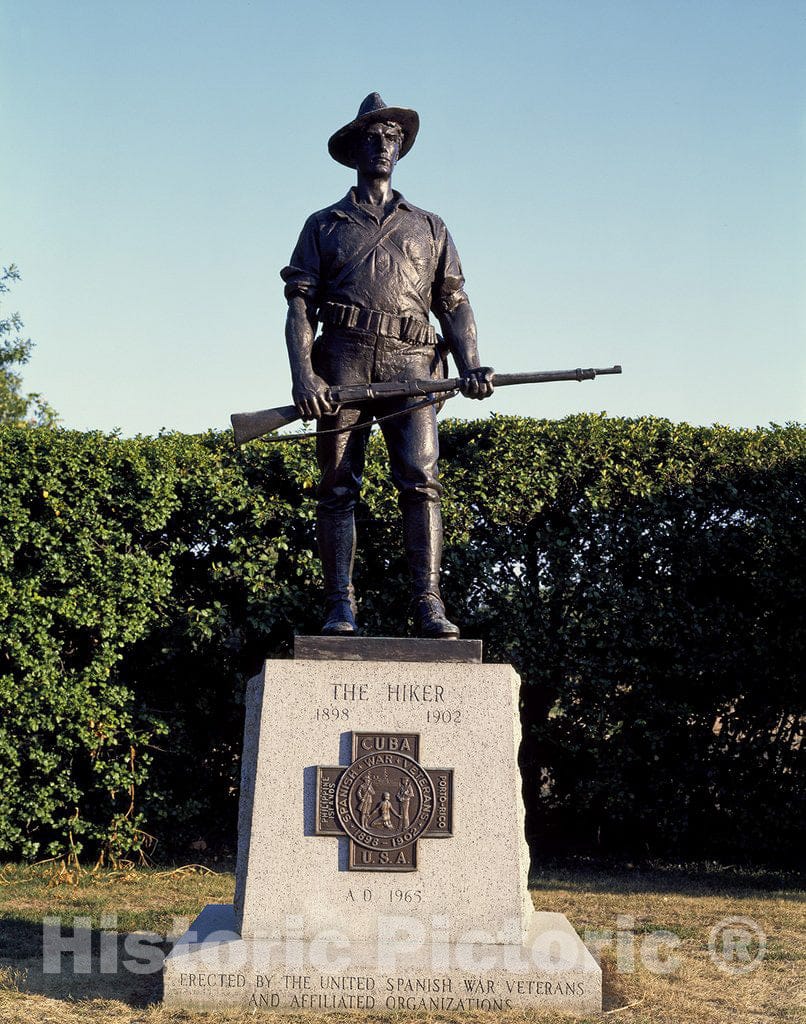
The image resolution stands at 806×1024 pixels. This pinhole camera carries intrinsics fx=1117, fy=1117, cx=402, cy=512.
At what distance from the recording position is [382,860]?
15.9 ft

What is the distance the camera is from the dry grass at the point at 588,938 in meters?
4.71

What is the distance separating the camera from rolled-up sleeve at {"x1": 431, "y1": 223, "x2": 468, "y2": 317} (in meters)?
5.88

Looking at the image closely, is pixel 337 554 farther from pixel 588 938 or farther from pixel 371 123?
pixel 588 938

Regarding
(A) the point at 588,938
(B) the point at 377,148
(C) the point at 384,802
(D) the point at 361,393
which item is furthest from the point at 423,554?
(A) the point at 588,938

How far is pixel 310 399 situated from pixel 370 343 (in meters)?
0.46

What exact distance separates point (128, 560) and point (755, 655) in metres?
4.93

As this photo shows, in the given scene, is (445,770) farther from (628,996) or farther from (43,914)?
(43,914)

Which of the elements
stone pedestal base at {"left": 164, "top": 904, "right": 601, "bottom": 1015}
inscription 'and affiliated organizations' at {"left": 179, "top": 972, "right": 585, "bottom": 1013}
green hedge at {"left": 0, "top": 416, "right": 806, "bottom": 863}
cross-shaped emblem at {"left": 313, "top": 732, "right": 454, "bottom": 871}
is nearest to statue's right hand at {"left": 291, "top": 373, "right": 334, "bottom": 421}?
cross-shaped emblem at {"left": 313, "top": 732, "right": 454, "bottom": 871}

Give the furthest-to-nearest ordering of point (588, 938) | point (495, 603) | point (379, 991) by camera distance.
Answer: point (495, 603) < point (588, 938) < point (379, 991)

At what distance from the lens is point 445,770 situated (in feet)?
16.2

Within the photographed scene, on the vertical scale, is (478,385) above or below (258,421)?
above

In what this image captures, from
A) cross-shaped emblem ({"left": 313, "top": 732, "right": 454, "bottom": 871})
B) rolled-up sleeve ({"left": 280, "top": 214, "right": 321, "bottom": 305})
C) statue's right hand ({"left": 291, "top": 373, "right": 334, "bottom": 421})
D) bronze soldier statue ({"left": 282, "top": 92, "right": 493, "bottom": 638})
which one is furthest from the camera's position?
rolled-up sleeve ({"left": 280, "top": 214, "right": 321, "bottom": 305})

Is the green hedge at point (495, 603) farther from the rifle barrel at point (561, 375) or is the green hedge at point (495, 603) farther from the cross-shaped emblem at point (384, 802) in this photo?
the cross-shaped emblem at point (384, 802)

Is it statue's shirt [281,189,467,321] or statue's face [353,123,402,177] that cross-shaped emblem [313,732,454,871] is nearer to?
statue's shirt [281,189,467,321]
